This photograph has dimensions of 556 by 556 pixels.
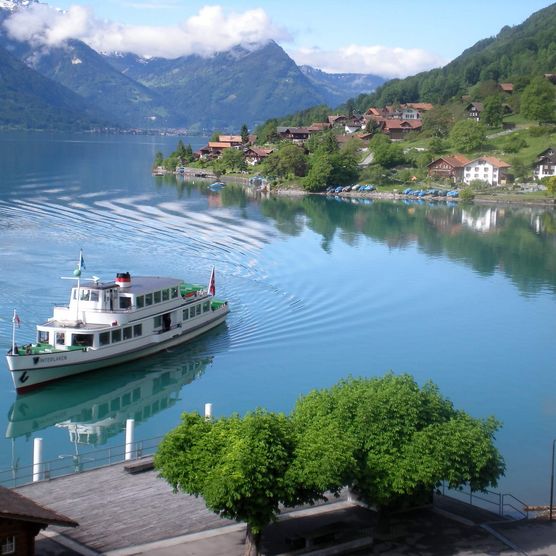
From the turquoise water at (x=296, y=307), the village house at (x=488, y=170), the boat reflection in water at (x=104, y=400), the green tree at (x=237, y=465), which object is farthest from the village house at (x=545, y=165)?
the green tree at (x=237, y=465)

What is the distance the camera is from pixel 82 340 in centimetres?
3164

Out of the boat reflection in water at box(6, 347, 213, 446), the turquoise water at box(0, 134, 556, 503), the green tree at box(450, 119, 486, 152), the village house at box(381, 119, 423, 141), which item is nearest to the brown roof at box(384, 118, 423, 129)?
the village house at box(381, 119, 423, 141)

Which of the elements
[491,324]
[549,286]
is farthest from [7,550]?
[549,286]

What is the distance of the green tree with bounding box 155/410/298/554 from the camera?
1523 centimetres

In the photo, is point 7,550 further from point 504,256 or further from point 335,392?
point 504,256

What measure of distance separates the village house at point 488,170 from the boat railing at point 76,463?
89.7m

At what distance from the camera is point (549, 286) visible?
173 ft

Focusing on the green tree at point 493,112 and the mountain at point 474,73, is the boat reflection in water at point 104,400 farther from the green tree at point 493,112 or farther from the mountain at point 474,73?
the mountain at point 474,73

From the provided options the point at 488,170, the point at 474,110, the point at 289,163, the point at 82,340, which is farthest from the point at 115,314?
the point at 474,110

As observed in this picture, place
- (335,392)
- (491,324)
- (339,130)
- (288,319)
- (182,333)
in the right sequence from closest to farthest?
(335,392)
(182,333)
(288,319)
(491,324)
(339,130)

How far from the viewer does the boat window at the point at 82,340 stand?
31484mm

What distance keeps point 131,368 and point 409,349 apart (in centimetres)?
1171

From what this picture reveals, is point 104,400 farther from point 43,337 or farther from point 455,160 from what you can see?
point 455,160

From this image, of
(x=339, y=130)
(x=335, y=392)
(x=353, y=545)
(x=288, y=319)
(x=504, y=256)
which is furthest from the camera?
(x=339, y=130)
